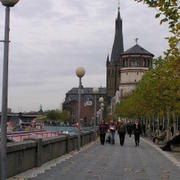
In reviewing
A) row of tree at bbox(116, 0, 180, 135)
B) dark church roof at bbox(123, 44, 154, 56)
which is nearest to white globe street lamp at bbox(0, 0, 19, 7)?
row of tree at bbox(116, 0, 180, 135)

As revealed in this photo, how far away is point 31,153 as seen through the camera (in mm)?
16562

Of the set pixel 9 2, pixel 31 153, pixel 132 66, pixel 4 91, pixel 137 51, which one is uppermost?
pixel 137 51

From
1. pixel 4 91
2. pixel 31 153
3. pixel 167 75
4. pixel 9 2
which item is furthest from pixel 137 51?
pixel 9 2

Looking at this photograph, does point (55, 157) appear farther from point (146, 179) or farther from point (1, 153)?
point (1, 153)

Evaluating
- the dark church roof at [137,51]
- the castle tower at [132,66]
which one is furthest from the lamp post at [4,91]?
the dark church roof at [137,51]

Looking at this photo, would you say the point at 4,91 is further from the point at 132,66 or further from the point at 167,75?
the point at 132,66

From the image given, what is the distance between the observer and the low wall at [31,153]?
1419 cm

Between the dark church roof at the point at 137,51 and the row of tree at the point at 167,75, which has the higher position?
the dark church roof at the point at 137,51

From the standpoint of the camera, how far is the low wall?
46.5 feet

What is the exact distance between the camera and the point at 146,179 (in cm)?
1445

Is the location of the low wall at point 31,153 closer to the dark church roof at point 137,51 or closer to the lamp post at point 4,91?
the lamp post at point 4,91

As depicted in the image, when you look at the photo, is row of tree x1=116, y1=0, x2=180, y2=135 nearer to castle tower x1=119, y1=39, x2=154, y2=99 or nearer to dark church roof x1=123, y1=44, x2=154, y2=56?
castle tower x1=119, y1=39, x2=154, y2=99

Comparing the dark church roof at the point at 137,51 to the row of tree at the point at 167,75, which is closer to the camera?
the row of tree at the point at 167,75

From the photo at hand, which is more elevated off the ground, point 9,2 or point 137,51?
point 137,51
